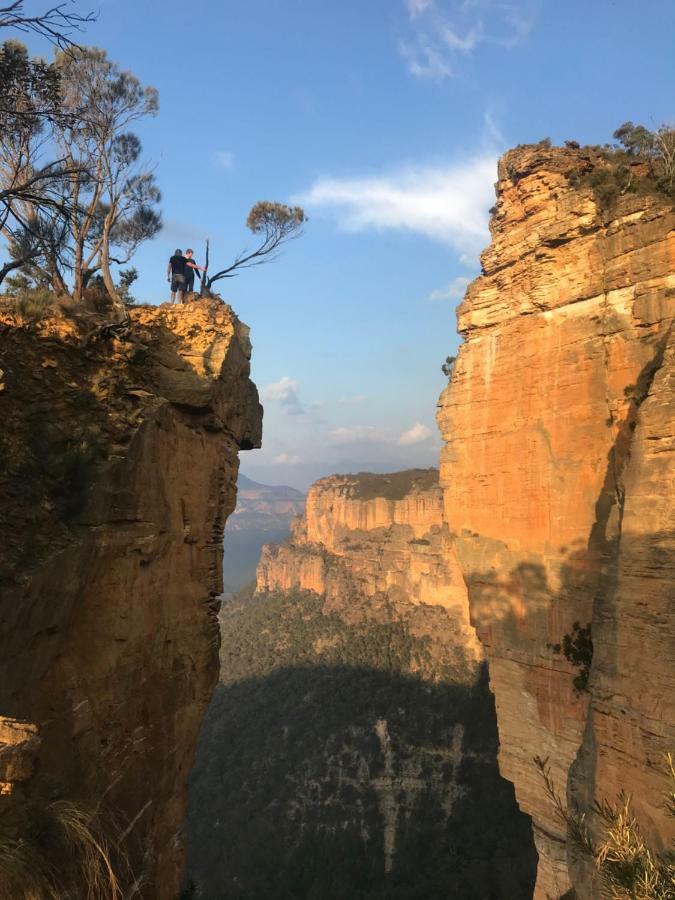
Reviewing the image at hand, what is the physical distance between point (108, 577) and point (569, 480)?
33.6 feet

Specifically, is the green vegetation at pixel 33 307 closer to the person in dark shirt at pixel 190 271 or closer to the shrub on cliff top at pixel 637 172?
the person in dark shirt at pixel 190 271

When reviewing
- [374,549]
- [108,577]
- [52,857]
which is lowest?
[374,549]

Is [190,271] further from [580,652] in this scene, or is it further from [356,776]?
[356,776]

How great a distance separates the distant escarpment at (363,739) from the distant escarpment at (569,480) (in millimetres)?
22070

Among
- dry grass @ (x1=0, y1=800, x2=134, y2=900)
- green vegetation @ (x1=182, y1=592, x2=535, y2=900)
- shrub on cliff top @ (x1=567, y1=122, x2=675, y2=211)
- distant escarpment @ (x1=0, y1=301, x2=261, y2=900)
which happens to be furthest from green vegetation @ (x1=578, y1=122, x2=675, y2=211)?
green vegetation @ (x1=182, y1=592, x2=535, y2=900)

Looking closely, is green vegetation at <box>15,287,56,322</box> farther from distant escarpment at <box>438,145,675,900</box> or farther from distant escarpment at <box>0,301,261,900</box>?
distant escarpment at <box>438,145,675,900</box>

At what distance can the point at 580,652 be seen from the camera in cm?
1253

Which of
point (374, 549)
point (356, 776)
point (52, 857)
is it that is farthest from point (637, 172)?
point (374, 549)

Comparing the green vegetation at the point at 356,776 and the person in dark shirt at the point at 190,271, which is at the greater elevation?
the person in dark shirt at the point at 190,271

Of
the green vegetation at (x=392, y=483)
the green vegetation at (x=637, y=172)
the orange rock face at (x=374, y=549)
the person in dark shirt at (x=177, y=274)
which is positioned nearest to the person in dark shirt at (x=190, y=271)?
the person in dark shirt at (x=177, y=274)

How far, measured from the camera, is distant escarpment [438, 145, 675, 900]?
9438mm

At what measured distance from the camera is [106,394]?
762 centimetres

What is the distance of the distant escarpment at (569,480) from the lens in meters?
9.44

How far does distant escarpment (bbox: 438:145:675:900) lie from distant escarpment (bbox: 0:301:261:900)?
727 cm
